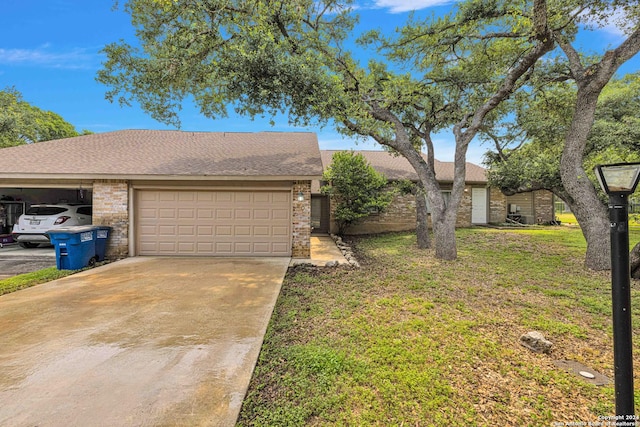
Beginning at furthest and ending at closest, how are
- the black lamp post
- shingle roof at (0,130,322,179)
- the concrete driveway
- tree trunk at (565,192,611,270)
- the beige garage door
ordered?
the beige garage door
shingle roof at (0,130,322,179)
tree trunk at (565,192,611,270)
the concrete driveway
the black lamp post

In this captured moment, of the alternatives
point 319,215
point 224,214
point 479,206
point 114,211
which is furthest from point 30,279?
point 479,206

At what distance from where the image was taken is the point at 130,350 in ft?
10.8

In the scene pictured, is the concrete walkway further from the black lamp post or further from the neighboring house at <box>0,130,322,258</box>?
the black lamp post

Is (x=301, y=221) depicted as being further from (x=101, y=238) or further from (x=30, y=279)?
(x=30, y=279)

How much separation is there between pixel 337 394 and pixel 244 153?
8795mm

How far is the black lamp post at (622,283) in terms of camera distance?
1995mm

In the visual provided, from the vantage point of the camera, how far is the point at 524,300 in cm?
519

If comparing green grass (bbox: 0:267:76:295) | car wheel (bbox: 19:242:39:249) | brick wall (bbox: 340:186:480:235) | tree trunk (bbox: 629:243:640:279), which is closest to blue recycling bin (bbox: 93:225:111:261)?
green grass (bbox: 0:267:76:295)

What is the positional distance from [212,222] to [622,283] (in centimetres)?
857

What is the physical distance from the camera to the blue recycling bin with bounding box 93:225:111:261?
803 centimetres

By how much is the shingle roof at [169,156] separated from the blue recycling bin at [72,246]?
1855 mm

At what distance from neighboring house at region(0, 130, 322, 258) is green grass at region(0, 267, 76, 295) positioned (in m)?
1.82

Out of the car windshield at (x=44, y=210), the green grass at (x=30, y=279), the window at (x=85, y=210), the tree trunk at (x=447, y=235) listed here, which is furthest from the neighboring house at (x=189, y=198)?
the tree trunk at (x=447, y=235)

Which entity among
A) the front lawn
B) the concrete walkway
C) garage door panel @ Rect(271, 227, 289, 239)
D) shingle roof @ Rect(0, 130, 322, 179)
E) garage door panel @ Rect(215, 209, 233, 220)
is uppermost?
shingle roof @ Rect(0, 130, 322, 179)
